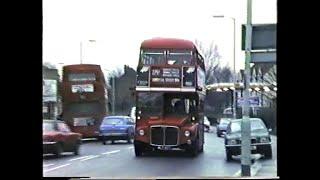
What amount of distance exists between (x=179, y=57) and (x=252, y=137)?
1174 mm

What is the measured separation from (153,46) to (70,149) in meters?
1.36

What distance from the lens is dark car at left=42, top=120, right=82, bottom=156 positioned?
5092 millimetres

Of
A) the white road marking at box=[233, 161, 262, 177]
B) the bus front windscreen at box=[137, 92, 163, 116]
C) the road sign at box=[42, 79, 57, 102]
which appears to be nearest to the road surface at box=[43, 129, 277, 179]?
the white road marking at box=[233, 161, 262, 177]

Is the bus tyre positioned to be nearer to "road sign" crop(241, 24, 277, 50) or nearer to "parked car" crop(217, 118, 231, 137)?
"parked car" crop(217, 118, 231, 137)

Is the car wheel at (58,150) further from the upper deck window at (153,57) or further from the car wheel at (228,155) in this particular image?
the car wheel at (228,155)

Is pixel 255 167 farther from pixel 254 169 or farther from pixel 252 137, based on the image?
pixel 252 137

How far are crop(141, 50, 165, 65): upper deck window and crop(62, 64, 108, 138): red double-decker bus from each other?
50 cm

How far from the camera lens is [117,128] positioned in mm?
5449

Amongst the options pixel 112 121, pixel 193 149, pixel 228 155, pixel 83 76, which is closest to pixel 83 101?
pixel 83 76
